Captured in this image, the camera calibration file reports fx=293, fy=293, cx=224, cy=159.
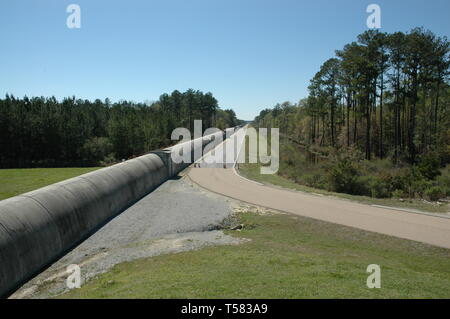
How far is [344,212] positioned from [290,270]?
9523 mm

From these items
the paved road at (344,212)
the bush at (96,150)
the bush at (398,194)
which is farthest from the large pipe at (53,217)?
the bush at (96,150)

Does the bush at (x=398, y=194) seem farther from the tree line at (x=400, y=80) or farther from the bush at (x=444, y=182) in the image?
the tree line at (x=400, y=80)

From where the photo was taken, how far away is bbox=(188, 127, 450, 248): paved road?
13852 mm

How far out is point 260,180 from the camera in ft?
89.2

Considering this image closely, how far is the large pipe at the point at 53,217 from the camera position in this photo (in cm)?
959

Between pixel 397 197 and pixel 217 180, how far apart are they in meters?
14.9

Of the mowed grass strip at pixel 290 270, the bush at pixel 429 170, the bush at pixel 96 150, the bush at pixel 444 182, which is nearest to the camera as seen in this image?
the mowed grass strip at pixel 290 270

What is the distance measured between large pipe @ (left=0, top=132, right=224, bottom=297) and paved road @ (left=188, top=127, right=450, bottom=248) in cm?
839

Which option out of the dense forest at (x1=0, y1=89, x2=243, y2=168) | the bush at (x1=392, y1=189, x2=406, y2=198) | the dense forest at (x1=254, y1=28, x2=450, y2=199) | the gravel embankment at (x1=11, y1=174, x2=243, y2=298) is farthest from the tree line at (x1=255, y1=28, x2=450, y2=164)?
the dense forest at (x1=0, y1=89, x2=243, y2=168)

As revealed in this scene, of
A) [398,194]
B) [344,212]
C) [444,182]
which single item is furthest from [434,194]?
[344,212]

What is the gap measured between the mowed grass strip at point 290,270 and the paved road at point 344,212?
1169 mm

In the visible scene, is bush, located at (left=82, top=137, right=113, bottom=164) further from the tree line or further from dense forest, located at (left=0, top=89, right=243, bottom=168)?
the tree line
